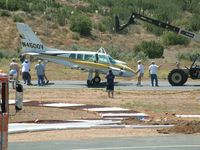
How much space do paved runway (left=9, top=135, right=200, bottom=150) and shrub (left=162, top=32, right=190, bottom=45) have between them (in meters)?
51.7

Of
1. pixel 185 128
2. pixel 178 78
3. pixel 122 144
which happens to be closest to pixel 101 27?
pixel 178 78

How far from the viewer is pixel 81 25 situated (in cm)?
7294

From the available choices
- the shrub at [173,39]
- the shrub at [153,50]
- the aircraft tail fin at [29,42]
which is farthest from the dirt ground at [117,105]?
the shrub at [173,39]

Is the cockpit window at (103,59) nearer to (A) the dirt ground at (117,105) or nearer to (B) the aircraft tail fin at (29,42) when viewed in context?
(B) the aircraft tail fin at (29,42)

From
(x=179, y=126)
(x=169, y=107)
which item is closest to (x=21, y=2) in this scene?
(x=169, y=107)

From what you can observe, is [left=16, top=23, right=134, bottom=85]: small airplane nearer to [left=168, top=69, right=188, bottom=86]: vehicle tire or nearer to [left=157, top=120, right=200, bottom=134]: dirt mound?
[left=168, top=69, right=188, bottom=86]: vehicle tire

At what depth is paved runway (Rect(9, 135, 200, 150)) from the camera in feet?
60.0

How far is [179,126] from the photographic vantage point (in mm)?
22609

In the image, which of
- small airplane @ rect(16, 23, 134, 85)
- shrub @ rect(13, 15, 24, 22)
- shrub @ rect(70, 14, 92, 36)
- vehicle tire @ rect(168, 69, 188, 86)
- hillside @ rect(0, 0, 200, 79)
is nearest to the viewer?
vehicle tire @ rect(168, 69, 188, 86)

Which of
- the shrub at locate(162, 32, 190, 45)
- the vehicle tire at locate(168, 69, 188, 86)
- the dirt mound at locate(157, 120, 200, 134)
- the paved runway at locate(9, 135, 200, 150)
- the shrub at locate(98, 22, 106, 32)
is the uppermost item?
the shrub at locate(98, 22, 106, 32)

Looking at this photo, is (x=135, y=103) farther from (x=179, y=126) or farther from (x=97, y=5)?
(x=97, y=5)

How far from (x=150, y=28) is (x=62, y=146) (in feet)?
198

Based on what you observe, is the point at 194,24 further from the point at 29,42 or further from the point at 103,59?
the point at 103,59

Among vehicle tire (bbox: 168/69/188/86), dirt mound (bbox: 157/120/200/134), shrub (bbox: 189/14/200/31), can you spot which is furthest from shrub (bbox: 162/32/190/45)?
dirt mound (bbox: 157/120/200/134)
